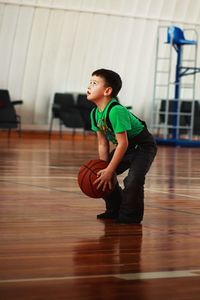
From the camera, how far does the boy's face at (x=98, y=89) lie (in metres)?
6.00

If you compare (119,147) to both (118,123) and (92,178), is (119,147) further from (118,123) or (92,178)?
(92,178)

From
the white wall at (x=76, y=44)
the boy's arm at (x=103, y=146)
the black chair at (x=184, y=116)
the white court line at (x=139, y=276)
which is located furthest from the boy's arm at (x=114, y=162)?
the white wall at (x=76, y=44)

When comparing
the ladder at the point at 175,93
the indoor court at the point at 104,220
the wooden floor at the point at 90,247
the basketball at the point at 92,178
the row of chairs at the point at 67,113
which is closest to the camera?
the wooden floor at the point at 90,247

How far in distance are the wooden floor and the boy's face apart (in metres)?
0.83

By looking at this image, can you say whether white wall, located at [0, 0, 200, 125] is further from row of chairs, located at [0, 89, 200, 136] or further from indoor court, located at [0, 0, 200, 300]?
indoor court, located at [0, 0, 200, 300]

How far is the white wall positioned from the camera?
78.3 feet

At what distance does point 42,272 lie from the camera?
3.82 metres

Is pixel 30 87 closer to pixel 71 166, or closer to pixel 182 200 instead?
pixel 71 166

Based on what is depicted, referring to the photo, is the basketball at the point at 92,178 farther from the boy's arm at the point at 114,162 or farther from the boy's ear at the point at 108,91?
the boy's ear at the point at 108,91

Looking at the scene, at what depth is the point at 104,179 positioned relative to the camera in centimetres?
580

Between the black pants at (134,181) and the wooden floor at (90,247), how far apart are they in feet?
0.47

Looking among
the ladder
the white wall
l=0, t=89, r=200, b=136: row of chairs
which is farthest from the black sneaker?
the white wall

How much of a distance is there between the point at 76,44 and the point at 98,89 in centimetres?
1891

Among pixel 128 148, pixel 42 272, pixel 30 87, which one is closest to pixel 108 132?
pixel 128 148
